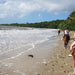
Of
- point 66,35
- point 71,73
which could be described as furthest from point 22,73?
point 66,35

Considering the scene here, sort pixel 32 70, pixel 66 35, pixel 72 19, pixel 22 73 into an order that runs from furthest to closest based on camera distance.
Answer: pixel 72 19
pixel 66 35
pixel 32 70
pixel 22 73

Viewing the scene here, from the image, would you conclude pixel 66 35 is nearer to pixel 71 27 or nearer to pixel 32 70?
pixel 32 70

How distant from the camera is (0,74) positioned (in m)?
5.90

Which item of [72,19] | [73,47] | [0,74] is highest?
[72,19]

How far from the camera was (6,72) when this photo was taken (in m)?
6.16

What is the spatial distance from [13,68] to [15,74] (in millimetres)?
876

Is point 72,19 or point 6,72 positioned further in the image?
point 72,19

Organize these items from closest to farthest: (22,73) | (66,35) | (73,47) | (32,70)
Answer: (73,47)
(22,73)
(32,70)
(66,35)

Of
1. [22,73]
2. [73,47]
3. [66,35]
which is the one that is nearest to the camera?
[73,47]

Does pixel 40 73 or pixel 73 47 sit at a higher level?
pixel 73 47

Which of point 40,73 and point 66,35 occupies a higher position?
point 66,35

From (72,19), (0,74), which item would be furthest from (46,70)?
(72,19)

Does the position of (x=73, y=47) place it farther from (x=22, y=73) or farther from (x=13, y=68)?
(x=13, y=68)

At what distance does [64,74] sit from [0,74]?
2.52 metres
